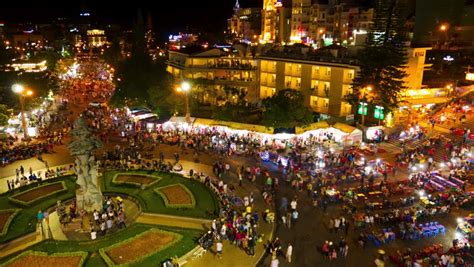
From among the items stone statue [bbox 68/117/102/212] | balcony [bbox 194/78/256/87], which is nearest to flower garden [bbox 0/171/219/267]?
stone statue [bbox 68/117/102/212]

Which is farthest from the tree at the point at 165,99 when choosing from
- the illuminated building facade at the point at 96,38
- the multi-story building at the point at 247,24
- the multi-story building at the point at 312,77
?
the illuminated building facade at the point at 96,38

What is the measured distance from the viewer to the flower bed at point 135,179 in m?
30.4

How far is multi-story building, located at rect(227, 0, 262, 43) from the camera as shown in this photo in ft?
406

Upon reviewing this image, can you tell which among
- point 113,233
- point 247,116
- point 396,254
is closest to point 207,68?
point 247,116

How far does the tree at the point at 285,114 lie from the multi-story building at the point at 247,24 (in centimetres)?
7943

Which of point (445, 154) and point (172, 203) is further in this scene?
point (445, 154)

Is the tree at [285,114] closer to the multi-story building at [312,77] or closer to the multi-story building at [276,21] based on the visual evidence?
the multi-story building at [312,77]

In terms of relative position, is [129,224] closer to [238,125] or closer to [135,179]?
[135,179]

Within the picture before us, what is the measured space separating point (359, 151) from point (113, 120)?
103ft

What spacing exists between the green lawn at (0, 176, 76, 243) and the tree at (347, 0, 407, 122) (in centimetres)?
3206

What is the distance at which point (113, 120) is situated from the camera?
51250 millimetres

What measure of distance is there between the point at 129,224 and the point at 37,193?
8701 mm

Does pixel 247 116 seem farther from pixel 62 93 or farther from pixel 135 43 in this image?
pixel 62 93

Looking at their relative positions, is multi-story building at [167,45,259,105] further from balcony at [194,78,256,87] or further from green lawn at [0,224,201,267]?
green lawn at [0,224,201,267]
